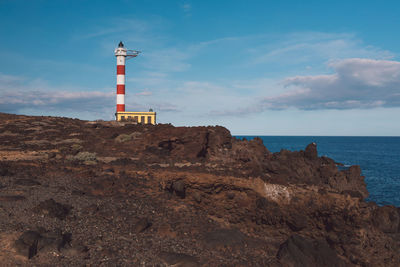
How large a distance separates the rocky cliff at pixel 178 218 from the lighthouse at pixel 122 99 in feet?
96.9

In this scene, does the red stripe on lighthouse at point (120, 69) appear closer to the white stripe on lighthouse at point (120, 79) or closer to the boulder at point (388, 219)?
the white stripe on lighthouse at point (120, 79)

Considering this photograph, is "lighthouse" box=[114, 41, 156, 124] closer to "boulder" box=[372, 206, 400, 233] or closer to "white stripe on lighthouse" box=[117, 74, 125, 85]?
"white stripe on lighthouse" box=[117, 74, 125, 85]

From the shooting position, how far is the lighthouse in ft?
154

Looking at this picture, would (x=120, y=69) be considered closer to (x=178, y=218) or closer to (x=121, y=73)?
(x=121, y=73)

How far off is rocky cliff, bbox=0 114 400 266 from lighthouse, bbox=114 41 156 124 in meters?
29.5

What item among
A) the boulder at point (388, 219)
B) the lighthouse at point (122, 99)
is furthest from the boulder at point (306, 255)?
the lighthouse at point (122, 99)

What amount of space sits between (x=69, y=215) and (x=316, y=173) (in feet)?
73.4

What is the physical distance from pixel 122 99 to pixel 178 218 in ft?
138

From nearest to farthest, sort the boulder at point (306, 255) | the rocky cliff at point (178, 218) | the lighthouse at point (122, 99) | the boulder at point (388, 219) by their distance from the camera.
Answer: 1. the rocky cliff at point (178, 218)
2. the boulder at point (306, 255)
3. the boulder at point (388, 219)
4. the lighthouse at point (122, 99)

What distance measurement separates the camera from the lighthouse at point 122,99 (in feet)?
154

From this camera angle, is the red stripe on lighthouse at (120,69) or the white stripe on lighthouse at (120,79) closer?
the white stripe on lighthouse at (120,79)

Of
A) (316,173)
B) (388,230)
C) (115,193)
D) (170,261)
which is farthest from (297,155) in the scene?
(170,261)

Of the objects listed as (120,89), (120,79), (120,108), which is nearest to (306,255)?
(120,108)

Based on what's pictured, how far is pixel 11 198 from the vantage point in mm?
10680
